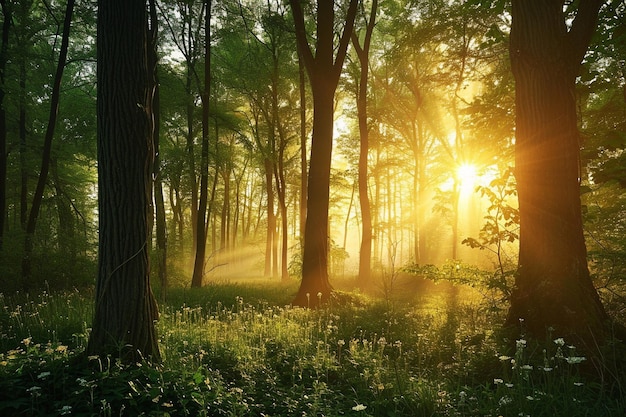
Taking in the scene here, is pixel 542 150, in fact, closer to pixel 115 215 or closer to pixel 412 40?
pixel 115 215

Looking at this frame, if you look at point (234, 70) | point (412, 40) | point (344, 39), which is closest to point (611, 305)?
point (344, 39)

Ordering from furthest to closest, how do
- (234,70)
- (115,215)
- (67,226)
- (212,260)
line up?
(212,260), (234,70), (67,226), (115,215)

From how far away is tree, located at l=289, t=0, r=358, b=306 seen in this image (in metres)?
9.34

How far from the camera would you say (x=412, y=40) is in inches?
568

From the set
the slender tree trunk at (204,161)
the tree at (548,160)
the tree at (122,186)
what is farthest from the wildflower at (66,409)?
the slender tree trunk at (204,161)

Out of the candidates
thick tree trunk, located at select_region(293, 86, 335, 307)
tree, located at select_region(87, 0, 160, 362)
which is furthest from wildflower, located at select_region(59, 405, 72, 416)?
thick tree trunk, located at select_region(293, 86, 335, 307)

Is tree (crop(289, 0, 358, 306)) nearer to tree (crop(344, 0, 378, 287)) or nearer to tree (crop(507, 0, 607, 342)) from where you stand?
tree (crop(507, 0, 607, 342))

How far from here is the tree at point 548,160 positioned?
5164 millimetres

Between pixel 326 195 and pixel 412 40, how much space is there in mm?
8506

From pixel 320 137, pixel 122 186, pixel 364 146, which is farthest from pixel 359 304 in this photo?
pixel 364 146

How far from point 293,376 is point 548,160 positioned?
4607mm

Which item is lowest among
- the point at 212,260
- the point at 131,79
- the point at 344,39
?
the point at 212,260

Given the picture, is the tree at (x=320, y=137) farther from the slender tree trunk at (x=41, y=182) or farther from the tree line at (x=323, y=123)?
the slender tree trunk at (x=41, y=182)

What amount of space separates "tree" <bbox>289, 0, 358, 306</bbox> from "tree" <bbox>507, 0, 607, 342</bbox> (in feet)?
15.4
